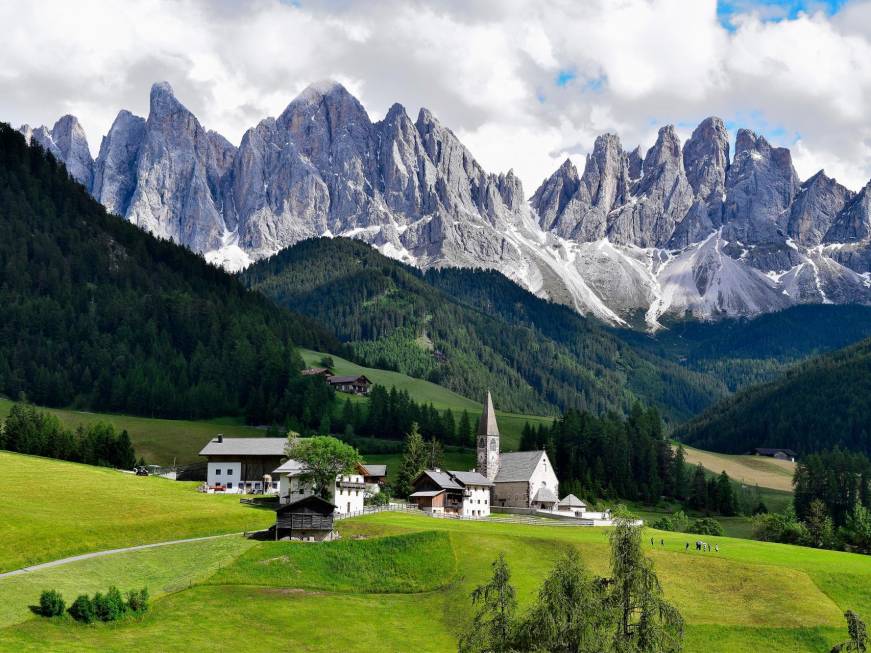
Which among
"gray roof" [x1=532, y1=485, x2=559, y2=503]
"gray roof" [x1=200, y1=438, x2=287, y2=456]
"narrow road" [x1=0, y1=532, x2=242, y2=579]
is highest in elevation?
"gray roof" [x1=200, y1=438, x2=287, y2=456]

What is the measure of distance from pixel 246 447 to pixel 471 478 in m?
34.8

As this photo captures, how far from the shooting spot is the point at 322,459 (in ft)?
383

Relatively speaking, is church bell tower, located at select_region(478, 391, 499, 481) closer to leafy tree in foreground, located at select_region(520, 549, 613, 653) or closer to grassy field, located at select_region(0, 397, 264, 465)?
grassy field, located at select_region(0, 397, 264, 465)

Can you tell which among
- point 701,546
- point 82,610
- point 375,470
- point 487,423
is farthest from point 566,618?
point 487,423

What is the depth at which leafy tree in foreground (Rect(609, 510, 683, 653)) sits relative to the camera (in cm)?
5462

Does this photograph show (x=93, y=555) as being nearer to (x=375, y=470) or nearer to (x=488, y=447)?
(x=375, y=470)

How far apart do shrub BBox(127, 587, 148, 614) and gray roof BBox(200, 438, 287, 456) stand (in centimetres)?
6794

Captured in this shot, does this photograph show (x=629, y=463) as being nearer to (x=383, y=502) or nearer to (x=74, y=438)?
(x=383, y=502)

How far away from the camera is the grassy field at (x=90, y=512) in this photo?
3354 inches

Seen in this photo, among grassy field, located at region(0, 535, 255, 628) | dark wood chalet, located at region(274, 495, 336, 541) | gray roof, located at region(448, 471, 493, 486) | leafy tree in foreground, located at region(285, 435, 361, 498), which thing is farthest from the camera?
gray roof, located at region(448, 471, 493, 486)

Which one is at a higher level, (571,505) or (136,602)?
(571,505)

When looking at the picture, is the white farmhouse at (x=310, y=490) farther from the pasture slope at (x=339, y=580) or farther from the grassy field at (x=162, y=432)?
the grassy field at (x=162, y=432)

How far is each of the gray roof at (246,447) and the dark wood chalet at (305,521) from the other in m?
43.0

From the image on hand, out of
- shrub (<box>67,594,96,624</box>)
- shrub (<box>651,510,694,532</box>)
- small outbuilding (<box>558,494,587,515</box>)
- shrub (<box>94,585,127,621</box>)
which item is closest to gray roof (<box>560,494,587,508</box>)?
small outbuilding (<box>558,494,587,515</box>)
